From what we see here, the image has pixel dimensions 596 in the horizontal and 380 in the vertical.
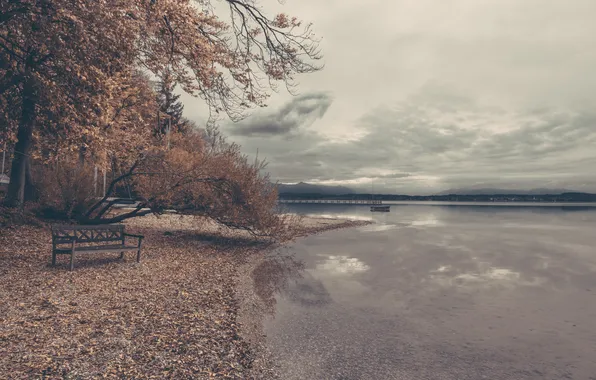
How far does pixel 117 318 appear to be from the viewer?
739 cm

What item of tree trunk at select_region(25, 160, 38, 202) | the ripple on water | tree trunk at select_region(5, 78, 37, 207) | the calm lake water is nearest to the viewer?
the calm lake water

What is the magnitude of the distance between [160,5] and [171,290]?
7.42 meters

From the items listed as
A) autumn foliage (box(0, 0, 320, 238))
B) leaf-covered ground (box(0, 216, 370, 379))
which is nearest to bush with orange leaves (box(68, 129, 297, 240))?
autumn foliage (box(0, 0, 320, 238))

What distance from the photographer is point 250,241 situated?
21.5 metres

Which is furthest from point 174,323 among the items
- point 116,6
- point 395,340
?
point 116,6

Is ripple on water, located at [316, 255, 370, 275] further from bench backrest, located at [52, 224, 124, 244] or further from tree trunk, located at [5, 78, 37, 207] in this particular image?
tree trunk, located at [5, 78, 37, 207]

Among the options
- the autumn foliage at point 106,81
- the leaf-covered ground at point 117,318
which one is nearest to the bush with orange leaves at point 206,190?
the autumn foliage at point 106,81

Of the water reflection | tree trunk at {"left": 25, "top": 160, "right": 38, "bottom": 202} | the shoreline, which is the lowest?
the water reflection

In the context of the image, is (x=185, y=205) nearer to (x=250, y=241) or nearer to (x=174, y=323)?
(x=250, y=241)

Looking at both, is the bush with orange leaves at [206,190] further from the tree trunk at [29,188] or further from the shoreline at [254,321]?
the shoreline at [254,321]

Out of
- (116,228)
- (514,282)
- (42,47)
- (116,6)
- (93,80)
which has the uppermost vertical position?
(116,6)

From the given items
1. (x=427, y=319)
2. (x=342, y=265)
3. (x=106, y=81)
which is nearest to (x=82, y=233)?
(x=106, y=81)

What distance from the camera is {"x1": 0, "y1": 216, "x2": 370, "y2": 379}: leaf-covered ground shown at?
216 inches

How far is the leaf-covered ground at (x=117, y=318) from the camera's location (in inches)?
216
